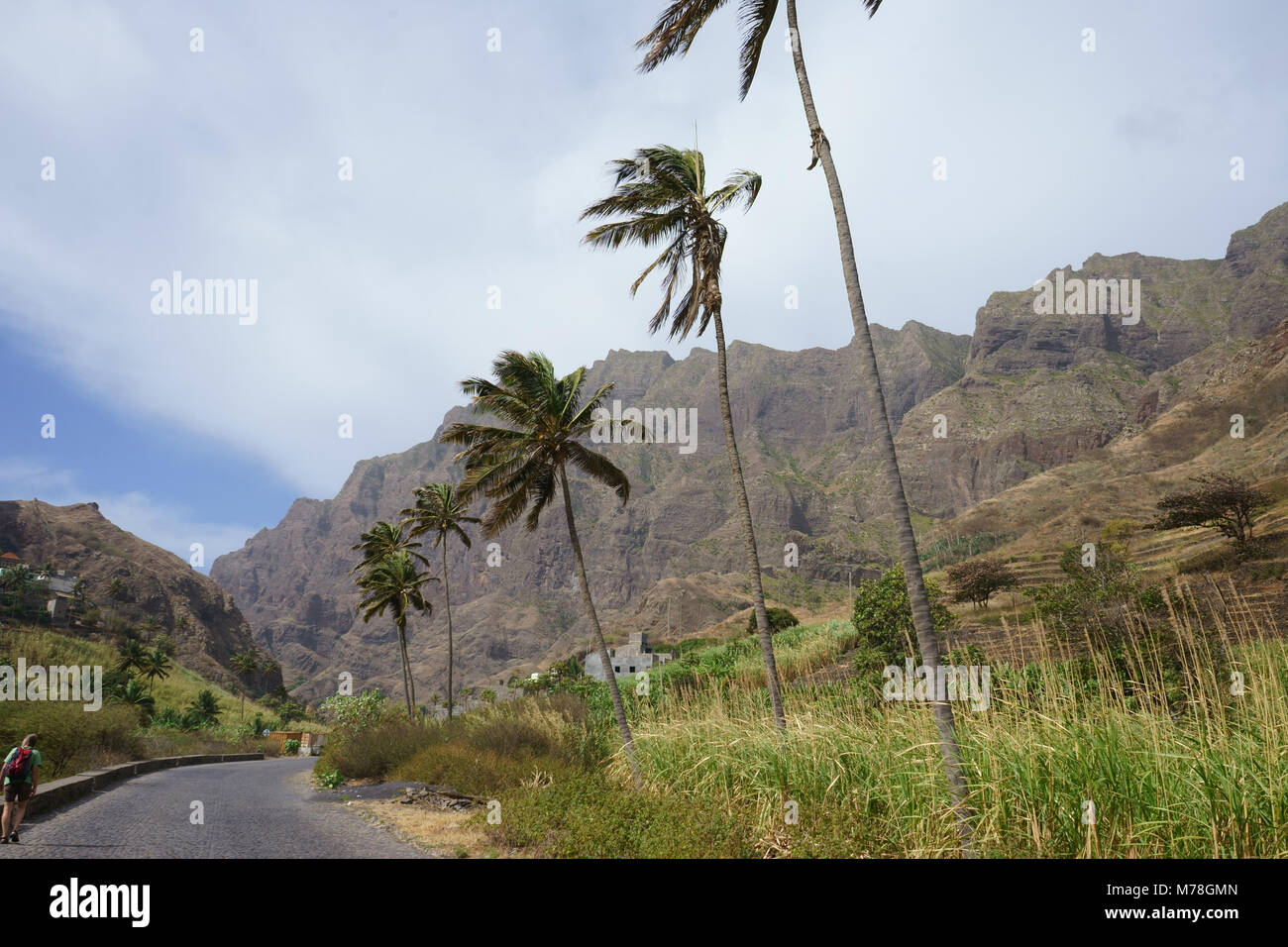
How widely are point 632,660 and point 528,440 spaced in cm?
6694

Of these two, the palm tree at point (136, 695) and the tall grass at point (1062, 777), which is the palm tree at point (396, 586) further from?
the tall grass at point (1062, 777)

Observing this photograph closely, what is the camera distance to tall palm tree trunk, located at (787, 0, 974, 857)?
6.46 m

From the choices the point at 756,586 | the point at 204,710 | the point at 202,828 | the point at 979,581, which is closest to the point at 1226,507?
the point at 979,581

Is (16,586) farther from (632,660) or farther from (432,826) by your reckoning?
(432,826)

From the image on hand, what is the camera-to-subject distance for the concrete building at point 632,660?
249 ft

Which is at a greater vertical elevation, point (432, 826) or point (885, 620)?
point (885, 620)

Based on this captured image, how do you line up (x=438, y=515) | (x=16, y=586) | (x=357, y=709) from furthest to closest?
(x=16, y=586)
(x=438, y=515)
(x=357, y=709)

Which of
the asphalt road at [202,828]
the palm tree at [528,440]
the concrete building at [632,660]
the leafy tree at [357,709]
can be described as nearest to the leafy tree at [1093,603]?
the palm tree at [528,440]

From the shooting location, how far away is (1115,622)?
15500mm

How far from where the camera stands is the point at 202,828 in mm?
11984

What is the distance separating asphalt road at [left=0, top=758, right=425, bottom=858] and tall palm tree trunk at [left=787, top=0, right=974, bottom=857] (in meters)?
7.78

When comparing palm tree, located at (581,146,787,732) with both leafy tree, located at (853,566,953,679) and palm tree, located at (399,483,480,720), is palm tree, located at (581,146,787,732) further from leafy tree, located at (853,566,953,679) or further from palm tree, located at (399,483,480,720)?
palm tree, located at (399,483,480,720)
